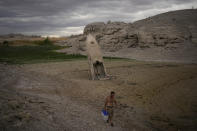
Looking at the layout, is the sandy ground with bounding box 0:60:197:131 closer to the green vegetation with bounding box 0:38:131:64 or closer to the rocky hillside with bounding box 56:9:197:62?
the green vegetation with bounding box 0:38:131:64

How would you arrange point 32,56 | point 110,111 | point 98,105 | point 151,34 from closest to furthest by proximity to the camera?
point 110,111 < point 98,105 < point 151,34 < point 32,56

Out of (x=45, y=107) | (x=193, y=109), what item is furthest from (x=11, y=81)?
(x=193, y=109)

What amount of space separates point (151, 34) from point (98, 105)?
82.5 ft

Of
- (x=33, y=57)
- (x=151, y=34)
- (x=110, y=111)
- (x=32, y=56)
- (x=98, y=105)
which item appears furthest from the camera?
(x=32, y=56)

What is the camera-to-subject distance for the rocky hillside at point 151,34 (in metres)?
30.3

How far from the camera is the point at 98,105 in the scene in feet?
30.8

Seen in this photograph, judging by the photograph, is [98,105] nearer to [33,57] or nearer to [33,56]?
[33,57]

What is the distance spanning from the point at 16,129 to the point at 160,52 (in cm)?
2570

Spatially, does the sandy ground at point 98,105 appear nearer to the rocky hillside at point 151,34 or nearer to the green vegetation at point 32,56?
the green vegetation at point 32,56

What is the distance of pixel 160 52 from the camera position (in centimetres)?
2875

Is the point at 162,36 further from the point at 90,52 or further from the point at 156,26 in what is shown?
the point at 90,52

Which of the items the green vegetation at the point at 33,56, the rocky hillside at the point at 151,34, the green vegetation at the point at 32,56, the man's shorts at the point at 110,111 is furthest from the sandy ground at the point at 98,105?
the rocky hillside at the point at 151,34

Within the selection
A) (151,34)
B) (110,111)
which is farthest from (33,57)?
(110,111)

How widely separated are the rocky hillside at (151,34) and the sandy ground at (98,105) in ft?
55.7
